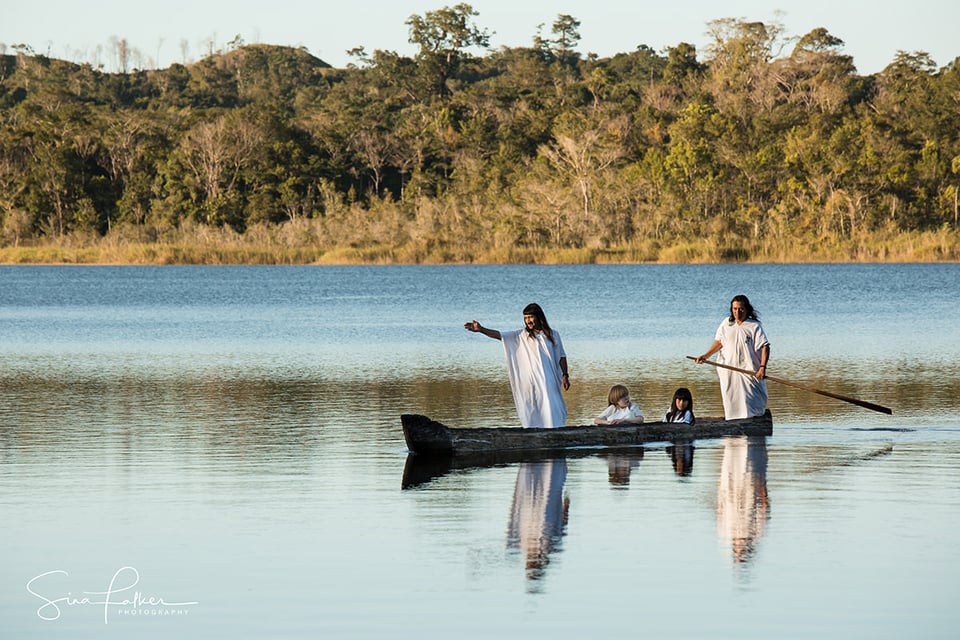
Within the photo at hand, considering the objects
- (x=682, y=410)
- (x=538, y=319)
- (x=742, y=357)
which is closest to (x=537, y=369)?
(x=538, y=319)

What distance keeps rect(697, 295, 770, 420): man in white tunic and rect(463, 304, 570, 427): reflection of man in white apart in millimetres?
1466

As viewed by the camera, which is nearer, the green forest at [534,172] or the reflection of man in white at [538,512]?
the reflection of man in white at [538,512]

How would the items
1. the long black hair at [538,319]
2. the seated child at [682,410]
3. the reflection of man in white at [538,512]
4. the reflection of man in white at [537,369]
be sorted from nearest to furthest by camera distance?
the reflection of man in white at [538,512] → the long black hair at [538,319] → the reflection of man in white at [537,369] → the seated child at [682,410]

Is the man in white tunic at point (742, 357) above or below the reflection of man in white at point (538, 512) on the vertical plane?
above

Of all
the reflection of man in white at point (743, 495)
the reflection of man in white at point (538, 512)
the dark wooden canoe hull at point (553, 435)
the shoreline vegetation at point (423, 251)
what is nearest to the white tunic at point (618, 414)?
the dark wooden canoe hull at point (553, 435)

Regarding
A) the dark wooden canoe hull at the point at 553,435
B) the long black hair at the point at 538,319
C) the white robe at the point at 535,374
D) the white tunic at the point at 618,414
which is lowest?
the dark wooden canoe hull at the point at 553,435

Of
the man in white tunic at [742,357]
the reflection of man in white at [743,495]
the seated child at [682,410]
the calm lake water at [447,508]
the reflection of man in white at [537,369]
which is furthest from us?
the seated child at [682,410]

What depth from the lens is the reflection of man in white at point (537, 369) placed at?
13.5 metres

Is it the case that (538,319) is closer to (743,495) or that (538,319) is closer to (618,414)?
(618,414)

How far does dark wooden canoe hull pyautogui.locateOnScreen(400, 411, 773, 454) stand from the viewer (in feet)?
43.7

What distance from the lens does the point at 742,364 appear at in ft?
47.8

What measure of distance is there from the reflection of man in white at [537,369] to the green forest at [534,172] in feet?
186

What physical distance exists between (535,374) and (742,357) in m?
2.17

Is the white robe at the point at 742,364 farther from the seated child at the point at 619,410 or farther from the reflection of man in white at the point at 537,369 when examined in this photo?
the reflection of man in white at the point at 537,369
